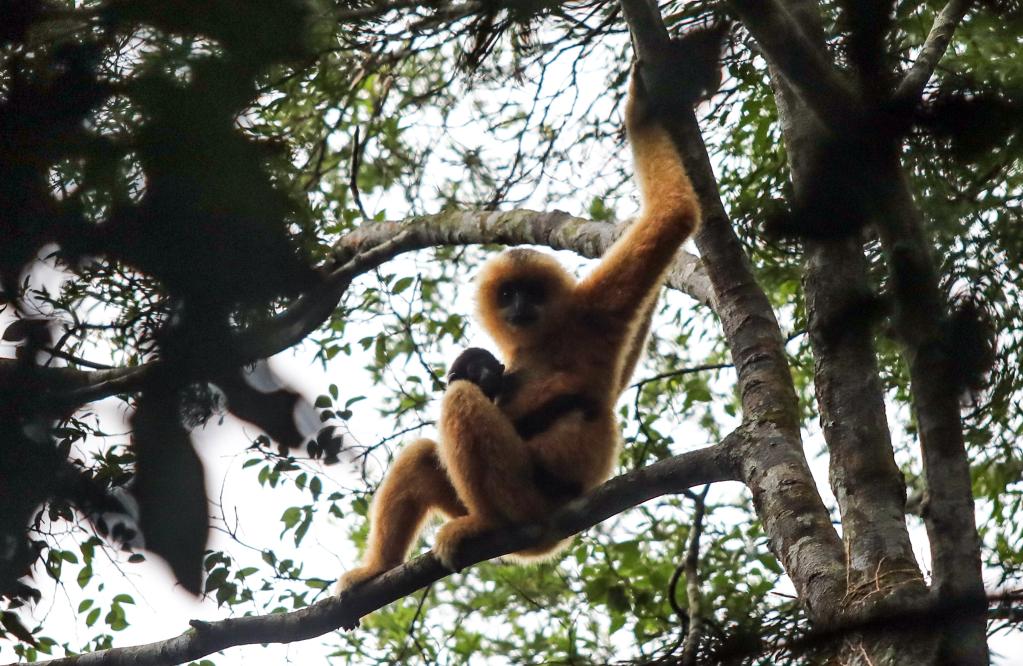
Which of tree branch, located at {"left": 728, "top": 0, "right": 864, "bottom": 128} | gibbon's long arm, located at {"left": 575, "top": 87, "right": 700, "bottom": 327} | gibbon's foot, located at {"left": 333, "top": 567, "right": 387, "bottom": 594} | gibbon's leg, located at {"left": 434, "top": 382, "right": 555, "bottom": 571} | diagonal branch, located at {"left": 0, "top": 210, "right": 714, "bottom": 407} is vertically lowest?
tree branch, located at {"left": 728, "top": 0, "right": 864, "bottom": 128}

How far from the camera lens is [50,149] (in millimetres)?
1672

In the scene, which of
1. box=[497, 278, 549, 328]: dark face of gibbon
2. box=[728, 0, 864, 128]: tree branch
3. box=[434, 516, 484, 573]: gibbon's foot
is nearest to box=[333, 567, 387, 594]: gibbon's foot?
box=[434, 516, 484, 573]: gibbon's foot

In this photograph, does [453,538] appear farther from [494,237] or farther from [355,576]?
[494,237]

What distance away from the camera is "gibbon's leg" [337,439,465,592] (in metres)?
6.34

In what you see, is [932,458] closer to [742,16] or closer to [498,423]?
[742,16]

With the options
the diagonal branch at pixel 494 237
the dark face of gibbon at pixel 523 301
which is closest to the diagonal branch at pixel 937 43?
the diagonal branch at pixel 494 237

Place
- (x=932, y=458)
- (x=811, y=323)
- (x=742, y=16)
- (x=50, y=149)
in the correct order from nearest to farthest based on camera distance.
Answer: (x=50, y=149)
(x=742, y=16)
(x=932, y=458)
(x=811, y=323)

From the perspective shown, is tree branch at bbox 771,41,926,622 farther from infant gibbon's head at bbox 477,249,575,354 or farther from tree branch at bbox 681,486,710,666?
infant gibbon's head at bbox 477,249,575,354

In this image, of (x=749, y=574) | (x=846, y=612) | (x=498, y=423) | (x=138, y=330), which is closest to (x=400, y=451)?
(x=498, y=423)

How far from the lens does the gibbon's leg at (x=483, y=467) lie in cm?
589

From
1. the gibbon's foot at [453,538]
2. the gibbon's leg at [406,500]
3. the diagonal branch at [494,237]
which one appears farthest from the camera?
the gibbon's leg at [406,500]

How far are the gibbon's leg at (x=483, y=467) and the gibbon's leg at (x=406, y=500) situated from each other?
42cm

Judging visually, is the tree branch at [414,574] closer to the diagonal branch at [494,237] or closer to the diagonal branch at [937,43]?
the diagonal branch at [494,237]

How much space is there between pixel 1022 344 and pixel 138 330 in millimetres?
3727
